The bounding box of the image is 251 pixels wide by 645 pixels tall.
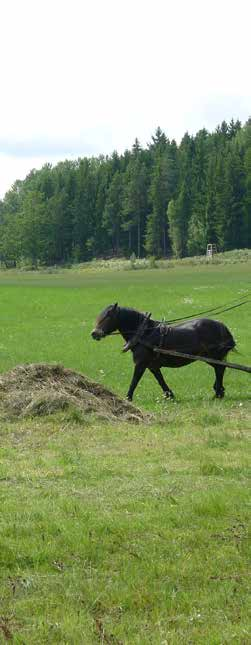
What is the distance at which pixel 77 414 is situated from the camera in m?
14.1

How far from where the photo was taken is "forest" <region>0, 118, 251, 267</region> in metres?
133

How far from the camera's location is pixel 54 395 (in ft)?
48.2

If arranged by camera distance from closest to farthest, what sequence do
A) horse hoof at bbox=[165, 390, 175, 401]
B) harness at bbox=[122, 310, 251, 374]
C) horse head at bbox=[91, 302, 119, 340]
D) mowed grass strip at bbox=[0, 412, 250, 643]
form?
mowed grass strip at bbox=[0, 412, 250, 643] → harness at bbox=[122, 310, 251, 374] → horse head at bbox=[91, 302, 119, 340] → horse hoof at bbox=[165, 390, 175, 401]

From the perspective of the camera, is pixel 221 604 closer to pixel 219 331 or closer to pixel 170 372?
pixel 219 331

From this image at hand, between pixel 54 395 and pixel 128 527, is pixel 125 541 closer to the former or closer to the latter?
pixel 128 527

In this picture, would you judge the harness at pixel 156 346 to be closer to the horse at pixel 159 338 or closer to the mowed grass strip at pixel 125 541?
the horse at pixel 159 338

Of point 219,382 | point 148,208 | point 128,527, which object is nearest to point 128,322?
point 219,382

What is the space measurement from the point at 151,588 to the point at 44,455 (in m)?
5.20

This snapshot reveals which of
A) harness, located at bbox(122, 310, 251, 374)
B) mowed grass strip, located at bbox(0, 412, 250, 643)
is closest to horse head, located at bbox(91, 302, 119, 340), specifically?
harness, located at bbox(122, 310, 251, 374)

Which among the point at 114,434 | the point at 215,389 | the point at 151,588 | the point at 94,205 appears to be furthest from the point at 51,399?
the point at 94,205

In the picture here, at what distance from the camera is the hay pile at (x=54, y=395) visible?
14531 millimetres

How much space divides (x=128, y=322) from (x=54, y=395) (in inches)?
118

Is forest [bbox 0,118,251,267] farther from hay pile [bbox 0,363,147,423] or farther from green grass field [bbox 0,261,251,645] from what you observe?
green grass field [bbox 0,261,251,645]

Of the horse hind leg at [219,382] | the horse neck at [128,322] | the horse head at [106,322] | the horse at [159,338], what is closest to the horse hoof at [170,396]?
the horse at [159,338]
